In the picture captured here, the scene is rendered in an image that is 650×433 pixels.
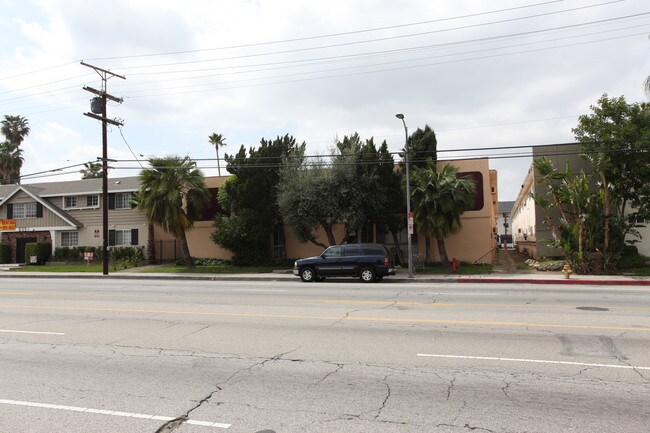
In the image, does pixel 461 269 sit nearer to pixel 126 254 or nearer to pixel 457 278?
pixel 457 278

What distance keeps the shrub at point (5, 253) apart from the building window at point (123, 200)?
35.2 feet

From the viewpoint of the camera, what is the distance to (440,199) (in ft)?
80.9

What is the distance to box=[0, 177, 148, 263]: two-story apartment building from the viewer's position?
36688 millimetres

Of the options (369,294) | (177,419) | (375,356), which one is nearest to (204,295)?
(369,294)

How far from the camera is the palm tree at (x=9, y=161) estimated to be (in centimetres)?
5478

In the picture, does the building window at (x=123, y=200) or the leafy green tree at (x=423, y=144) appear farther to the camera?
the building window at (x=123, y=200)

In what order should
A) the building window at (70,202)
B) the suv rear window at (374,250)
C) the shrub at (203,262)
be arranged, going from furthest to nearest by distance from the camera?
the building window at (70,202) < the shrub at (203,262) < the suv rear window at (374,250)

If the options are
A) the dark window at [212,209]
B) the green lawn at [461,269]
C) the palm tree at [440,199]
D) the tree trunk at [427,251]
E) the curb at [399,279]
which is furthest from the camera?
the dark window at [212,209]

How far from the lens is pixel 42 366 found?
22.5ft

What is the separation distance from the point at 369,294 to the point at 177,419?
1120 cm

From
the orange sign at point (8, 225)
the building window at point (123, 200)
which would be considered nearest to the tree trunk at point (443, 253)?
the building window at point (123, 200)

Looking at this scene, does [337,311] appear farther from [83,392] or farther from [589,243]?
[589,243]

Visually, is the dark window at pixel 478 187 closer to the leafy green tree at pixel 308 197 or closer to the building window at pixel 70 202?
the leafy green tree at pixel 308 197

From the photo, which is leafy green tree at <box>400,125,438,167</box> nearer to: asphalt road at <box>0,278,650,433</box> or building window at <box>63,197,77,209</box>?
asphalt road at <box>0,278,650,433</box>
